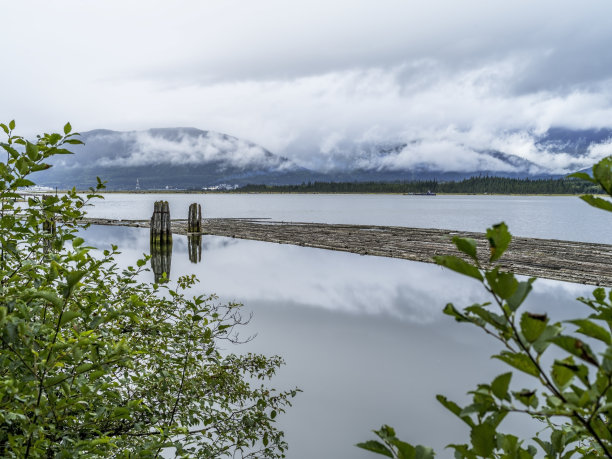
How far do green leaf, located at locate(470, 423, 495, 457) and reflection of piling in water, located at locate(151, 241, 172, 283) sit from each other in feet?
67.6

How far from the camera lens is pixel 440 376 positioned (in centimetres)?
1061

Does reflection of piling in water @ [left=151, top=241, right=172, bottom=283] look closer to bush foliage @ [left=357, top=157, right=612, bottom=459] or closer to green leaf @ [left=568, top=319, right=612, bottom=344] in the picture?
bush foliage @ [left=357, top=157, right=612, bottom=459]

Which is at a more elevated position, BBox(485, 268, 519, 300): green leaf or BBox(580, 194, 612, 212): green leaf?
BBox(580, 194, 612, 212): green leaf

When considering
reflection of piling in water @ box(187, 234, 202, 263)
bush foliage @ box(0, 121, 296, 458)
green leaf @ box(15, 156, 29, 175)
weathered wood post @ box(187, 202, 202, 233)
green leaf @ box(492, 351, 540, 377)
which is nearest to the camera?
green leaf @ box(492, 351, 540, 377)

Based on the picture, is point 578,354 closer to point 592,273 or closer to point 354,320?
point 354,320

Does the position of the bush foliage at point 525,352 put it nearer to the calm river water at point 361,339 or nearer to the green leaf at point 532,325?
the green leaf at point 532,325

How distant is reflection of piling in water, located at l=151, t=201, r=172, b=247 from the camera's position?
31.0m

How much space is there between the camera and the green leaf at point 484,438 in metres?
1.18

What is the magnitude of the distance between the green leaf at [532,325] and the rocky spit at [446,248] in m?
19.7

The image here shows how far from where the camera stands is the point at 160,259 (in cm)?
2634

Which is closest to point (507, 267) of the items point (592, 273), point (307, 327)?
point (592, 273)

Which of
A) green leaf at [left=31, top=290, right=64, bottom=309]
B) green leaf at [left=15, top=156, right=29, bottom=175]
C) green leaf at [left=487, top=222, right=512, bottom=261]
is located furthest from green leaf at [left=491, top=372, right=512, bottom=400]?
green leaf at [left=15, top=156, right=29, bottom=175]

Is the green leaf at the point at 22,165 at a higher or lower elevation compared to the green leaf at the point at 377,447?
higher

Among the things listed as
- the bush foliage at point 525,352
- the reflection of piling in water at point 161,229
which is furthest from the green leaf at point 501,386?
the reflection of piling in water at point 161,229
